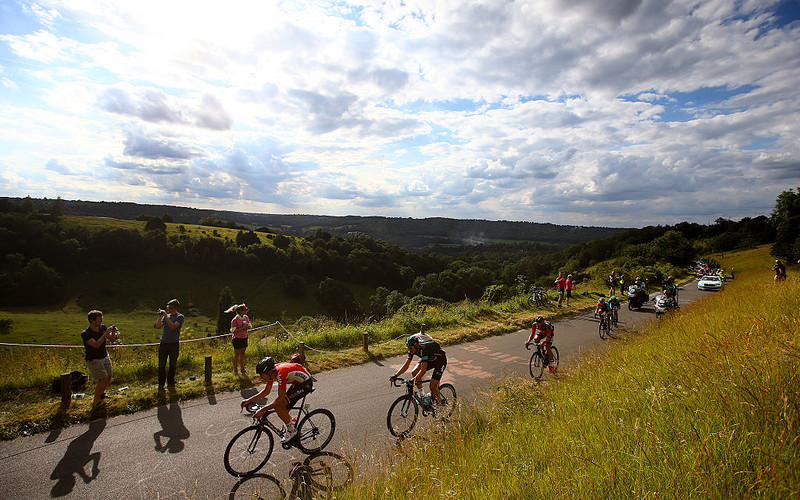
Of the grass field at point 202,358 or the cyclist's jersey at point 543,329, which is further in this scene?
the cyclist's jersey at point 543,329

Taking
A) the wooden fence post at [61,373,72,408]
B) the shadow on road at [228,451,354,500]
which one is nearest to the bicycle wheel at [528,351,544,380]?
the shadow on road at [228,451,354,500]

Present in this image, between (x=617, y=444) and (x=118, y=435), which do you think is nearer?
(x=617, y=444)

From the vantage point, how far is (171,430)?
633cm

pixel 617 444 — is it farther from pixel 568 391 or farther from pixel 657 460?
pixel 568 391

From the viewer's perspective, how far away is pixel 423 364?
6.54 m

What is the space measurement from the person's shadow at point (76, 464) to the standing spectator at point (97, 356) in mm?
933

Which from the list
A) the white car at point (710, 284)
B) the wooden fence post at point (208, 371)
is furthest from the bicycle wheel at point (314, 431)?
the white car at point (710, 284)

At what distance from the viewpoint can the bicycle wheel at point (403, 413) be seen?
255 inches

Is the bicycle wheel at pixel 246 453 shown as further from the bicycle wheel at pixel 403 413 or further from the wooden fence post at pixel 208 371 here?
the wooden fence post at pixel 208 371

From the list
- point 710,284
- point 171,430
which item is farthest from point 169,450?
point 710,284

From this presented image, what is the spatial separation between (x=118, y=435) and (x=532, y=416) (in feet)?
21.9

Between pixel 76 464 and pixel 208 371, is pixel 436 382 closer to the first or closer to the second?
pixel 208 371

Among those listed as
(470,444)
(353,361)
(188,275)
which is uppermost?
(470,444)

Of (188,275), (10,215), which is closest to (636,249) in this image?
(188,275)
